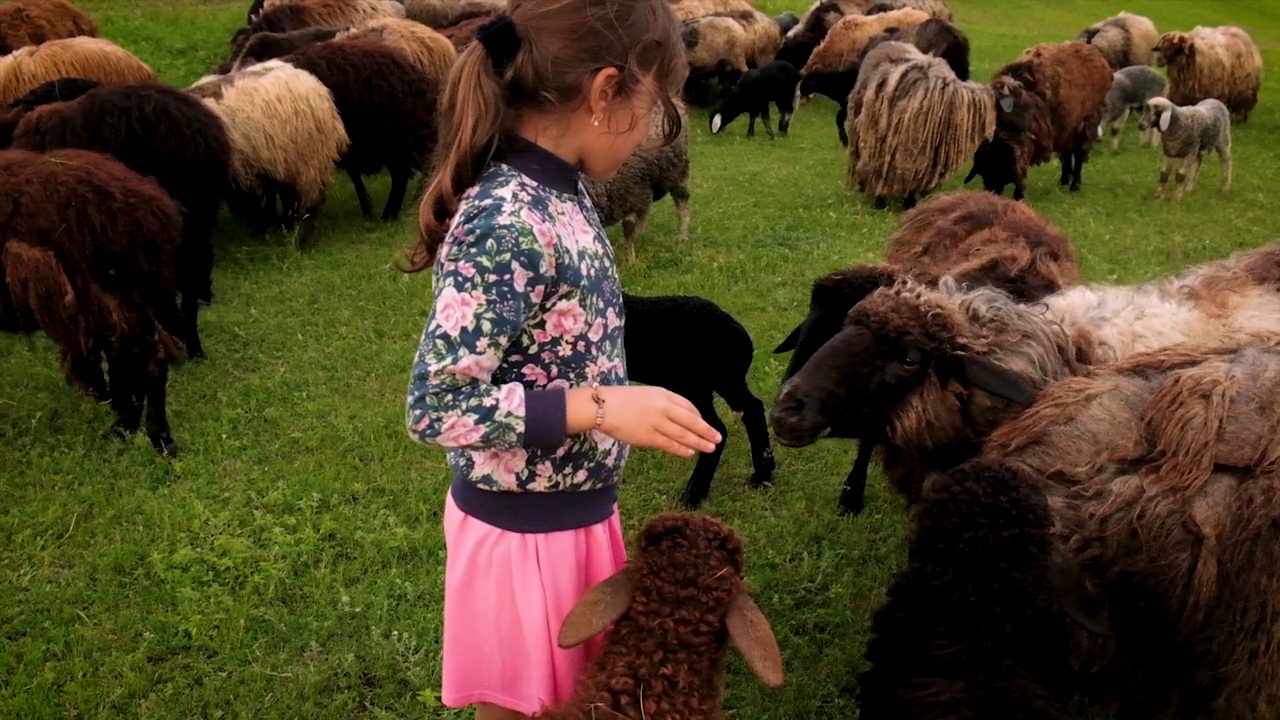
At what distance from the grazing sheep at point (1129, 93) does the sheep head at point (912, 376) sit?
12077 millimetres

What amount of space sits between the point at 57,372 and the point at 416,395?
5.33 metres

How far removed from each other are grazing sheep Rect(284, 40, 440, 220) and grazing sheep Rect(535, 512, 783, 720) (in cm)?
795

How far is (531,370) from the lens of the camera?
180 cm

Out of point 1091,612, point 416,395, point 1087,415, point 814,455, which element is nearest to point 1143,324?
point 1087,415

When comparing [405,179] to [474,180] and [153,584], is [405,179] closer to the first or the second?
[153,584]

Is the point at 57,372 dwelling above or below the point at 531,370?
below

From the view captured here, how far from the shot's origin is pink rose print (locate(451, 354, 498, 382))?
1.58m

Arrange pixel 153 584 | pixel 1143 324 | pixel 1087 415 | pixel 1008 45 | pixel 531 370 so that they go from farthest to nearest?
pixel 1008 45, pixel 153 584, pixel 1143 324, pixel 1087 415, pixel 531 370

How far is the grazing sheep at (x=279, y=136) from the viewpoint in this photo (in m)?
7.84

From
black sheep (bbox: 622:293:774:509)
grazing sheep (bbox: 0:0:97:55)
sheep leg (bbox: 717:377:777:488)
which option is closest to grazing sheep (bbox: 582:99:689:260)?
black sheep (bbox: 622:293:774:509)

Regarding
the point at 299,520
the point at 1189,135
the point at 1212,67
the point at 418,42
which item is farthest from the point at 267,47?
the point at 1212,67

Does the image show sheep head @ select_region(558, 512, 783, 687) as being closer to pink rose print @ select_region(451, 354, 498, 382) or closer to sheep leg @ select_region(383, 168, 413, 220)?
pink rose print @ select_region(451, 354, 498, 382)

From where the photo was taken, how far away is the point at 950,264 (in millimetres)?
4680

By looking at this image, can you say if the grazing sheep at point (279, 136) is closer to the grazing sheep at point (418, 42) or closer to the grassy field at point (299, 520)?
the grassy field at point (299, 520)
